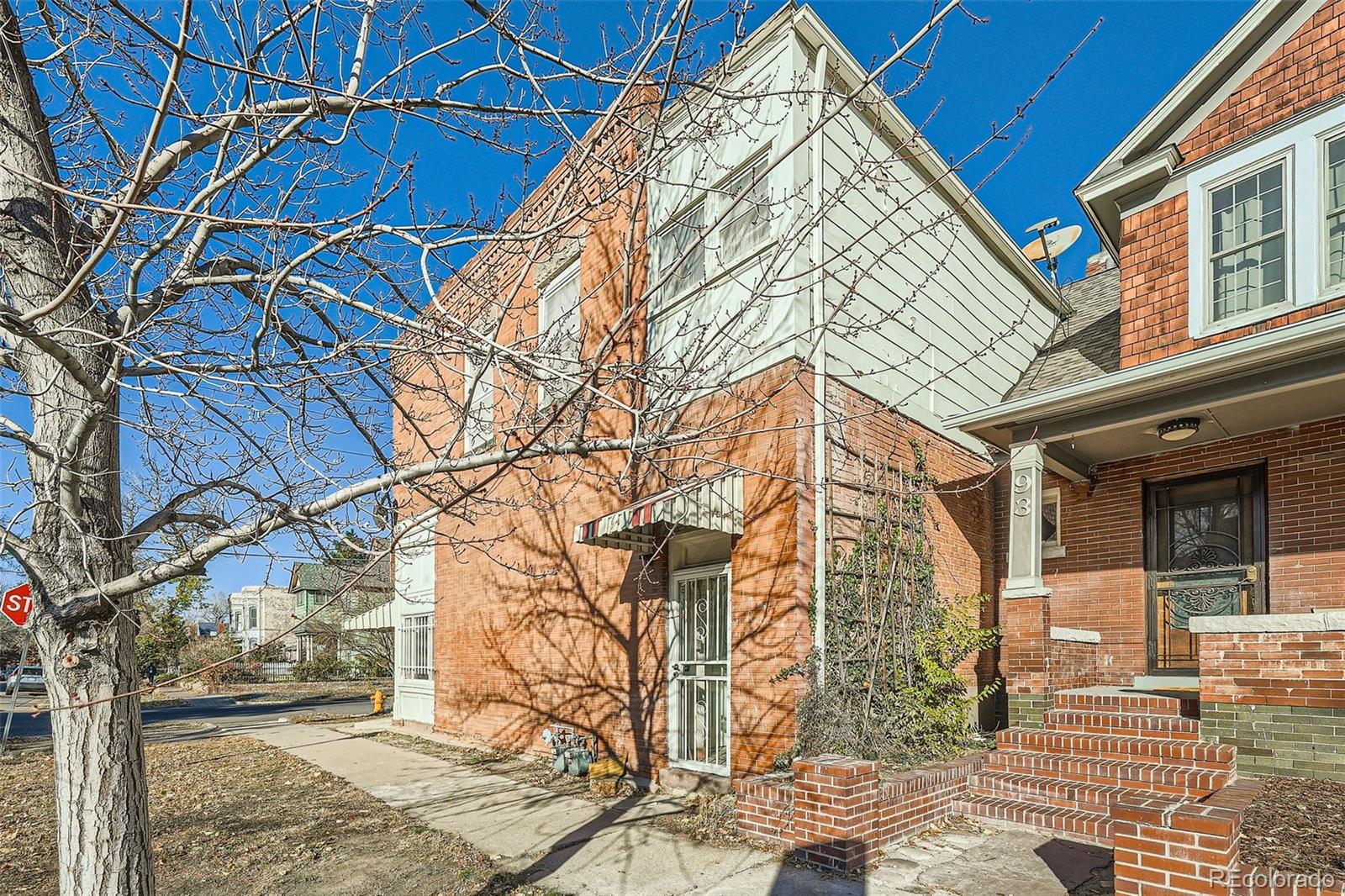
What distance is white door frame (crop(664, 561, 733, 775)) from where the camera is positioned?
794cm

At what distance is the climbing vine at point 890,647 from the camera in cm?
700

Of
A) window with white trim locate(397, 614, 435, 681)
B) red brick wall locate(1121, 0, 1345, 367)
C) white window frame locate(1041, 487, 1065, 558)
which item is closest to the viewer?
red brick wall locate(1121, 0, 1345, 367)

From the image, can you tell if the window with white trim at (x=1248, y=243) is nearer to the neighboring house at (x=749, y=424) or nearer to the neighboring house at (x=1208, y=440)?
the neighboring house at (x=1208, y=440)

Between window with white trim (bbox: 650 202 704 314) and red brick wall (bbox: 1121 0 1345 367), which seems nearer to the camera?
red brick wall (bbox: 1121 0 1345 367)

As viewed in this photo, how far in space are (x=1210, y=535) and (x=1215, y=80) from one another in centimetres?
487

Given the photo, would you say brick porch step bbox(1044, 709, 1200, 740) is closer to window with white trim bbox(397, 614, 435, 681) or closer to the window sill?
the window sill

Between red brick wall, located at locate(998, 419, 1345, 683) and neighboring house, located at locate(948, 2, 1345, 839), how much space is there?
0.02 m

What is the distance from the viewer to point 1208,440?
335 inches

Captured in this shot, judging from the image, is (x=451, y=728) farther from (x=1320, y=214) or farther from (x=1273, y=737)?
(x=1320, y=214)

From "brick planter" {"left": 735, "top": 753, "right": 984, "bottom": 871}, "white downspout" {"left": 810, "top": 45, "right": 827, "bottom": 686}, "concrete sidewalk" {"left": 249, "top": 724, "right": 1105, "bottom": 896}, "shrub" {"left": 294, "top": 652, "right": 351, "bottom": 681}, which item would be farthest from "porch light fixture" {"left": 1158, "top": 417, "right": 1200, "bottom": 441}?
"shrub" {"left": 294, "top": 652, "right": 351, "bottom": 681}

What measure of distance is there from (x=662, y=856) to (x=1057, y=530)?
6295mm

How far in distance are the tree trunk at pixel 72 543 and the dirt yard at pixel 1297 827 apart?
587 cm

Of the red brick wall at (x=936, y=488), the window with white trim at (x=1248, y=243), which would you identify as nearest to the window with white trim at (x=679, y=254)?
the red brick wall at (x=936, y=488)

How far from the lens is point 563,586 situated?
10.7 metres
